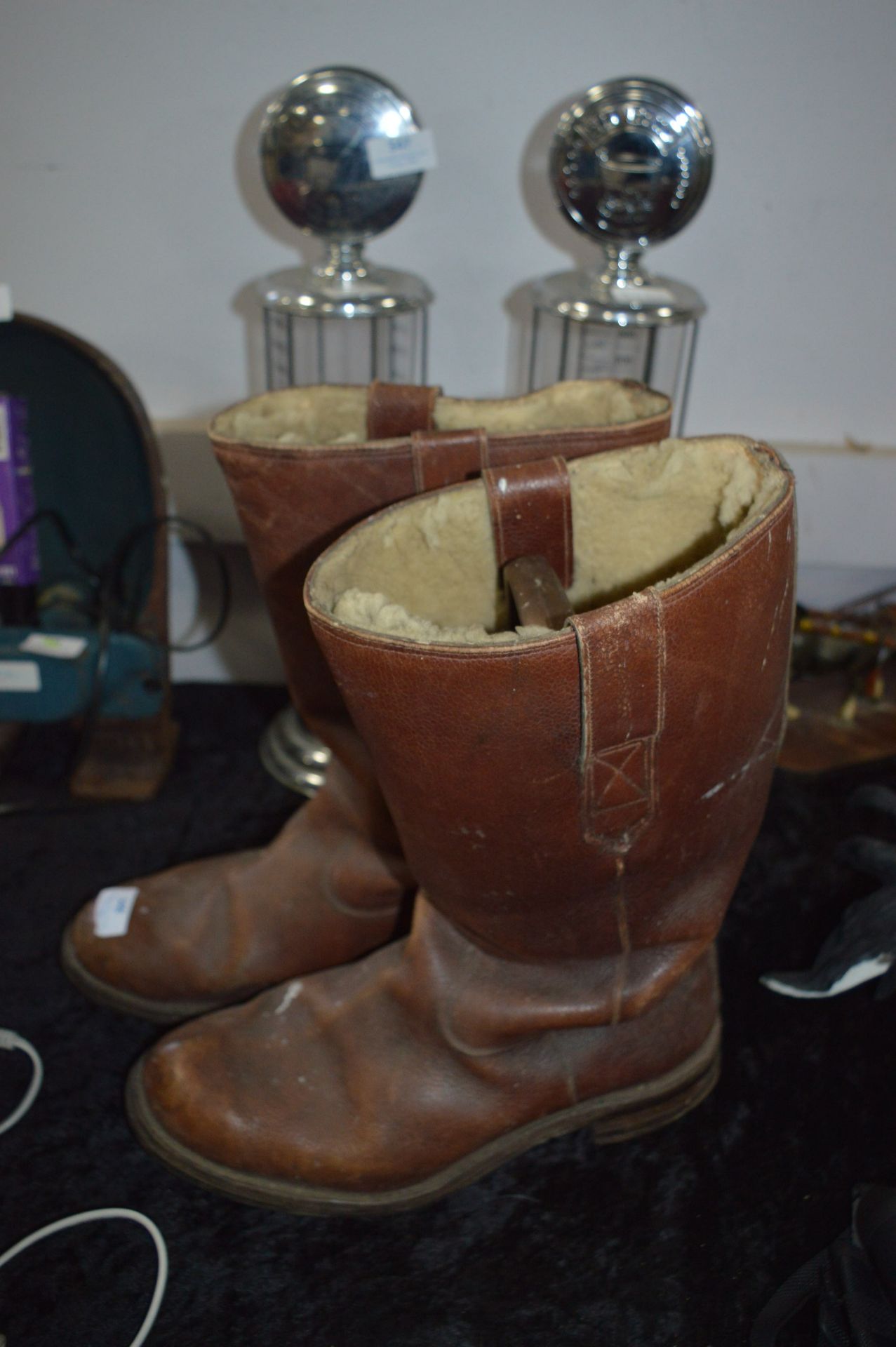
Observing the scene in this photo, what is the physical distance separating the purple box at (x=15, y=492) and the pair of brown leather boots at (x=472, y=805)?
1.74 ft

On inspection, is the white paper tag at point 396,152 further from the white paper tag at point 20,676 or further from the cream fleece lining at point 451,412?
the white paper tag at point 20,676

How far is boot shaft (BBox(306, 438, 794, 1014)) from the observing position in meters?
0.64

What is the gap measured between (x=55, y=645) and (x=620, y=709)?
0.85 meters

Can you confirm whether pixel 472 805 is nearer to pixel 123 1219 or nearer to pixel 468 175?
pixel 123 1219

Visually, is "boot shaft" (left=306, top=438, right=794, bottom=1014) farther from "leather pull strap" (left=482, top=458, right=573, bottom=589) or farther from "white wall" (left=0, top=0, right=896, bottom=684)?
"white wall" (left=0, top=0, right=896, bottom=684)

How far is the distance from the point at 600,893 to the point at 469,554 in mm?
267

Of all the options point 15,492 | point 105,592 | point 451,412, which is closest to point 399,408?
point 451,412

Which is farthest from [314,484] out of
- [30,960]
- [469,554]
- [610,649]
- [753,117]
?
[753,117]

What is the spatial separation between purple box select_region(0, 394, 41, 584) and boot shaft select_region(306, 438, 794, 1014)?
0.76 metres

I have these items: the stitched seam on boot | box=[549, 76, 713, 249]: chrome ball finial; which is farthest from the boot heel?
box=[549, 76, 713, 249]: chrome ball finial

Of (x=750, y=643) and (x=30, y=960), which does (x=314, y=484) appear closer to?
(x=750, y=643)

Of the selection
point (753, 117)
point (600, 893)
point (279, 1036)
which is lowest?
point (279, 1036)

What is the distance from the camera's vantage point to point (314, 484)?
0.89m

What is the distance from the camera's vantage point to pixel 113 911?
1059 millimetres
